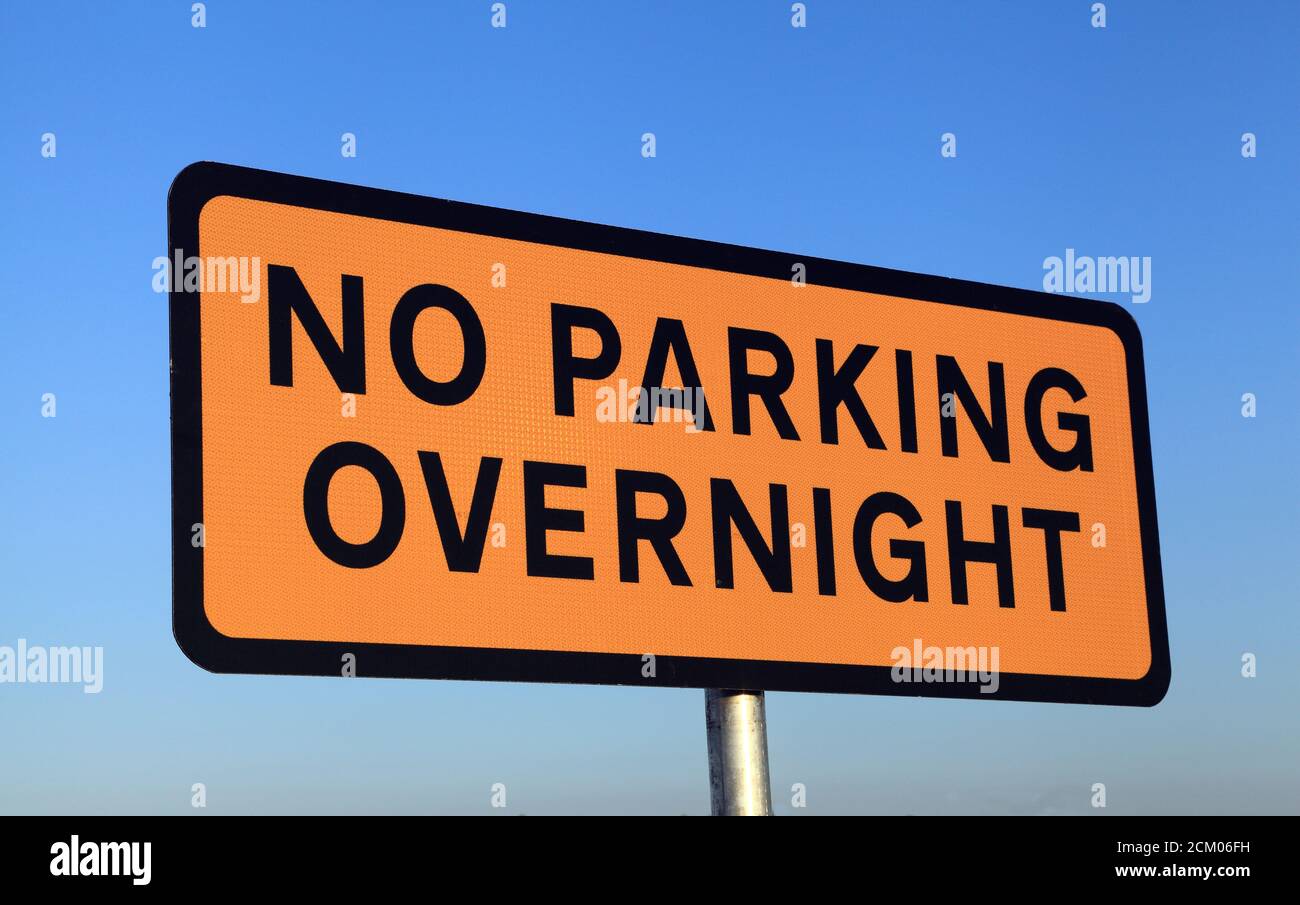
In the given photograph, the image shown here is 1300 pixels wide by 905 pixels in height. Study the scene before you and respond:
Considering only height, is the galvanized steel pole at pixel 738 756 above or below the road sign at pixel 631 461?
below

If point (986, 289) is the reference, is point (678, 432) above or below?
below

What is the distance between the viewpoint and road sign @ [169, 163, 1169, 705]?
506 cm

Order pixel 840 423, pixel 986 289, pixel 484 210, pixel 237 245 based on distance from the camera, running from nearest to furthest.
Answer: pixel 237 245
pixel 484 210
pixel 840 423
pixel 986 289

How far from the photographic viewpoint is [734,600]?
5.70 m

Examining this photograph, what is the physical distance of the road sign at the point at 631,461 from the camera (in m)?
5.06

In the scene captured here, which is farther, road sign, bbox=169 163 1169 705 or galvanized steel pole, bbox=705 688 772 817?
galvanized steel pole, bbox=705 688 772 817

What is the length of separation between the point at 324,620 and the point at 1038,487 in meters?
2.73

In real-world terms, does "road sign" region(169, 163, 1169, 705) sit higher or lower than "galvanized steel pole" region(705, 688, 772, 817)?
higher

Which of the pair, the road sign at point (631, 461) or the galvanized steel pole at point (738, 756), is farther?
the galvanized steel pole at point (738, 756)

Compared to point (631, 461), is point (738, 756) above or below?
below

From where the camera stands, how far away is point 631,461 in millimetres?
5676
